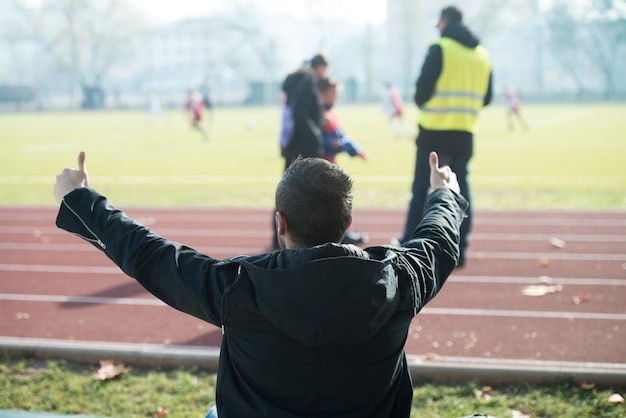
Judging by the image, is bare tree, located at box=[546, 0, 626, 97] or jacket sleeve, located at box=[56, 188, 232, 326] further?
bare tree, located at box=[546, 0, 626, 97]

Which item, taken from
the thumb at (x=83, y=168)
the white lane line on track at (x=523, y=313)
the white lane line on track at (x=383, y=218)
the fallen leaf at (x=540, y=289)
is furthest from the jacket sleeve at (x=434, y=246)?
the white lane line on track at (x=383, y=218)

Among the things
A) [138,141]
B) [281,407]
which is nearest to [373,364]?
[281,407]

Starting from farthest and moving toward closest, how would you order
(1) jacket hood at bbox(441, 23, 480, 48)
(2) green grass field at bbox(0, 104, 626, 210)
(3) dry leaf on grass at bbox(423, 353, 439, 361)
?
(2) green grass field at bbox(0, 104, 626, 210)
(1) jacket hood at bbox(441, 23, 480, 48)
(3) dry leaf on grass at bbox(423, 353, 439, 361)

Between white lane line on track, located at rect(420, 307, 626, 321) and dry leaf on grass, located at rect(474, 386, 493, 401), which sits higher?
dry leaf on grass, located at rect(474, 386, 493, 401)

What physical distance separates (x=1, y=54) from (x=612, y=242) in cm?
14020

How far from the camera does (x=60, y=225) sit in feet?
8.02

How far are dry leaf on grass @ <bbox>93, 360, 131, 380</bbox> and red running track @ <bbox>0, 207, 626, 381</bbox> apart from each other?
0.57 m

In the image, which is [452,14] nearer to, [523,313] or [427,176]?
[427,176]

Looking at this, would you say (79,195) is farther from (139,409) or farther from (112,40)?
(112,40)

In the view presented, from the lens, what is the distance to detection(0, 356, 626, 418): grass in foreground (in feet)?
12.3

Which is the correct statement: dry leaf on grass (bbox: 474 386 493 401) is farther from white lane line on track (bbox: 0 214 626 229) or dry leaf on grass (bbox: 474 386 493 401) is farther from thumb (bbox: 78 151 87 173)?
white lane line on track (bbox: 0 214 626 229)

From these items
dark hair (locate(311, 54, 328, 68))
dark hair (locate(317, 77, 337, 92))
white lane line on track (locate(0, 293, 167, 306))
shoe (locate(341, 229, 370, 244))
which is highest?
dark hair (locate(311, 54, 328, 68))

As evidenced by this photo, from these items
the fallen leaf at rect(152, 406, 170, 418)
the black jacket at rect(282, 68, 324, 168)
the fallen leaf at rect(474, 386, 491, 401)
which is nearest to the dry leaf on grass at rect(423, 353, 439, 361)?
the fallen leaf at rect(474, 386, 491, 401)

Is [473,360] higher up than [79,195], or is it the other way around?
[79,195]
